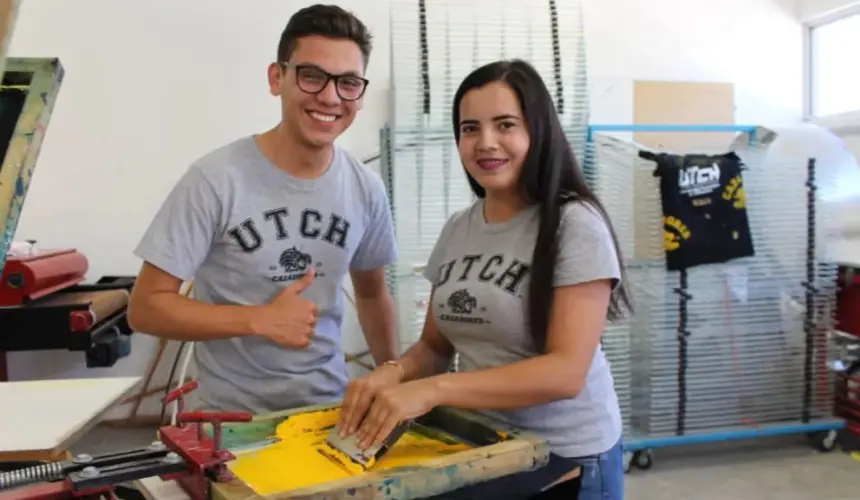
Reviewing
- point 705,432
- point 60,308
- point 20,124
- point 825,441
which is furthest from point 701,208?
point 20,124

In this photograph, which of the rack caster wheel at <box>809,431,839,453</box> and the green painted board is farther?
the rack caster wheel at <box>809,431,839,453</box>

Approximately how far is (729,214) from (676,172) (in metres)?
0.33

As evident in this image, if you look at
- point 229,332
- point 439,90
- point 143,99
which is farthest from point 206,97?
point 229,332

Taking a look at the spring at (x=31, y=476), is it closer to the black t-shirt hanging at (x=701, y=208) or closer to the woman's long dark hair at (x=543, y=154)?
the woman's long dark hair at (x=543, y=154)

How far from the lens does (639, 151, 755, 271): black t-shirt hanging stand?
3.31 meters

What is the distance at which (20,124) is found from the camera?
0.81 meters

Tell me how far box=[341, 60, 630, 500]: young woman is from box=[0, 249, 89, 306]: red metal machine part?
1.99m

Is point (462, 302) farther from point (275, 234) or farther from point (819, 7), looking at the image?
point (819, 7)

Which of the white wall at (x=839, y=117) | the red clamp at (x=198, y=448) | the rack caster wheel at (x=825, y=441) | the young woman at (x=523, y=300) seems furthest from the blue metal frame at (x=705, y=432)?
the red clamp at (x=198, y=448)

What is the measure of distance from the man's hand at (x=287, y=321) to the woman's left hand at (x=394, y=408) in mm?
215

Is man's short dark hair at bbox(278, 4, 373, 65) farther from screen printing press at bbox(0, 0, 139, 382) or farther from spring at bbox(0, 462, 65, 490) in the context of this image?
screen printing press at bbox(0, 0, 139, 382)

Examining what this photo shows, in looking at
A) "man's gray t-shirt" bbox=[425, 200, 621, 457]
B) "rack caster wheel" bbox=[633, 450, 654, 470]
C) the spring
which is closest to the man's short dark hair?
"man's gray t-shirt" bbox=[425, 200, 621, 457]

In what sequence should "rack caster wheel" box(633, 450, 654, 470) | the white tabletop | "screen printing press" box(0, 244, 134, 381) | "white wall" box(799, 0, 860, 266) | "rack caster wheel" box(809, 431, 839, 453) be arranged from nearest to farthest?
the white tabletop, "screen printing press" box(0, 244, 134, 381), "rack caster wheel" box(633, 450, 654, 470), "rack caster wheel" box(809, 431, 839, 453), "white wall" box(799, 0, 860, 266)

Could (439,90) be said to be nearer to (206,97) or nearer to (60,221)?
(206,97)
